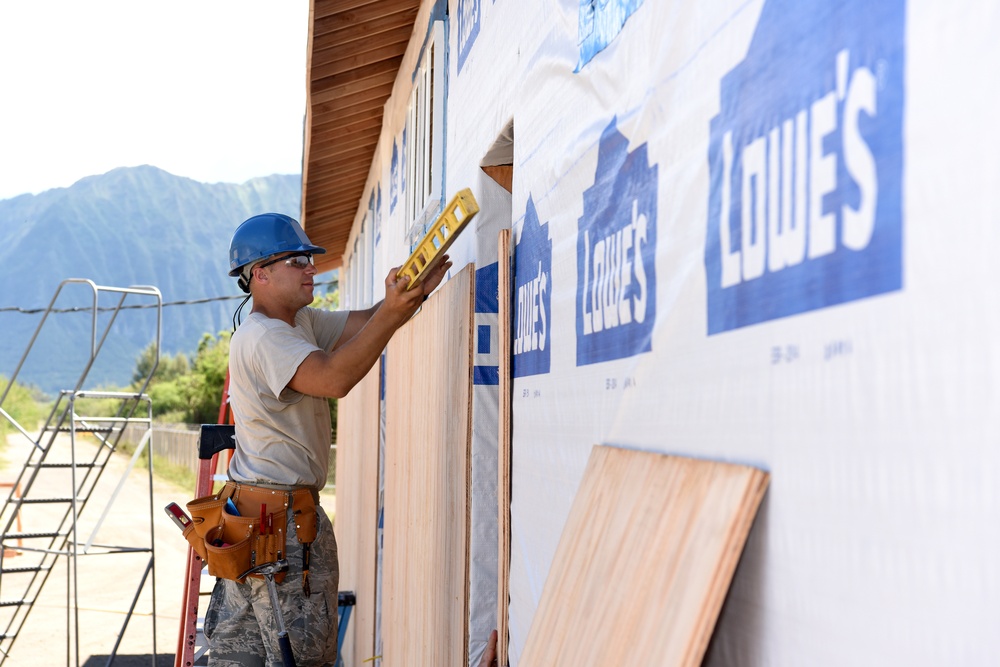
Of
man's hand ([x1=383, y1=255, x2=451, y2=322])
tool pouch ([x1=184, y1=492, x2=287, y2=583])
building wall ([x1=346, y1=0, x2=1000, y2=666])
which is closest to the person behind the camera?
building wall ([x1=346, y1=0, x2=1000, y2=666])

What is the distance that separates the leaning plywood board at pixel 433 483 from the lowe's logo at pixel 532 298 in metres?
0.26

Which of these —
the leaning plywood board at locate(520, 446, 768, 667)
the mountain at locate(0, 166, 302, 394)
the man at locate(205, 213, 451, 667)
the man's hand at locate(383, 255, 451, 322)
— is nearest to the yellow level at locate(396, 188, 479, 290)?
the man's hand at locate(383, 255, 451, 322)

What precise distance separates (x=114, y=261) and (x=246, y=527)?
150m

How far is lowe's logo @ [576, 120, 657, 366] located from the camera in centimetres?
158

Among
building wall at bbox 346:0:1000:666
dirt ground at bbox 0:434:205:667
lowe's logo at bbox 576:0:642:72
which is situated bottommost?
dirt ground at bbox 0:434:205:667

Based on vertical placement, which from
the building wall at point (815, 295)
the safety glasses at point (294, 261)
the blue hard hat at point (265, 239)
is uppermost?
the blue hard hat at point (265, 239)

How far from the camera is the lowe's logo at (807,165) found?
937 millimetres

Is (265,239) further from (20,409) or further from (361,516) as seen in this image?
(20,409)

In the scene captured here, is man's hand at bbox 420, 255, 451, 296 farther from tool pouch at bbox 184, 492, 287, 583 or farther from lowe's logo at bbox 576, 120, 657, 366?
lowe's logo at bbox 576, 120, 657, 366

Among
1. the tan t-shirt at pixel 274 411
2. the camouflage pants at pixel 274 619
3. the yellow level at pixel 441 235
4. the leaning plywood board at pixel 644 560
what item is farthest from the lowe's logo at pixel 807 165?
the camouflage pants at pixel 274 619

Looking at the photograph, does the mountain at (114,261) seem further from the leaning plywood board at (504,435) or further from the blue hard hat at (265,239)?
the leaning plywood board at (504,435)

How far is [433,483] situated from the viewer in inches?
128

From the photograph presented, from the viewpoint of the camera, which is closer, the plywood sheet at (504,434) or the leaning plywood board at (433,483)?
the plywood sheet at (504,434)

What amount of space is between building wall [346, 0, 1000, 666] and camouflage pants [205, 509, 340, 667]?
2.21 metres
